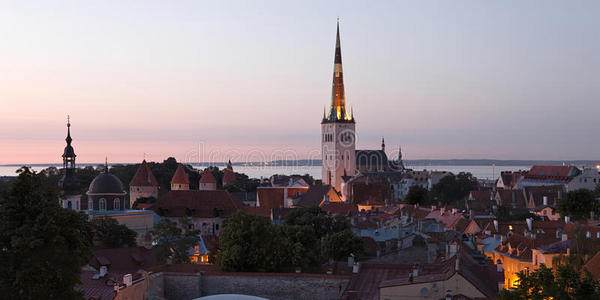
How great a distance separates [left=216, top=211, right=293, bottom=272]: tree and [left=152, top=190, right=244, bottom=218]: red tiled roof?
4015 centimetres

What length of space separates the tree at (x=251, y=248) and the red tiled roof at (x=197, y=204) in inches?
1581

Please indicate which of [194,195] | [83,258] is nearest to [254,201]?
[194,195]

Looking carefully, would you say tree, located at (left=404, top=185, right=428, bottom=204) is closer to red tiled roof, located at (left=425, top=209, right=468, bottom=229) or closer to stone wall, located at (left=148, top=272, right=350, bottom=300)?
red tiled roof, located at (left=425, top=209, right=468, bottom=229)

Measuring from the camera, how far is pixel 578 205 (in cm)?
5822

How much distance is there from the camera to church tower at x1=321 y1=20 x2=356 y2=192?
132 meters

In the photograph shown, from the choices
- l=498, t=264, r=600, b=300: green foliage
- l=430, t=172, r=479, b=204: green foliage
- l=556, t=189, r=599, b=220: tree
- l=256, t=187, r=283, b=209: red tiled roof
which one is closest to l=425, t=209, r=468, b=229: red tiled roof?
l=556, t=189, r=599, b=220: tree

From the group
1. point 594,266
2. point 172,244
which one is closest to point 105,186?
point 172,244

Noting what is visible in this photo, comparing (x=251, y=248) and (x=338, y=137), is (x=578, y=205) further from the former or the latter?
(x=338, y=137)

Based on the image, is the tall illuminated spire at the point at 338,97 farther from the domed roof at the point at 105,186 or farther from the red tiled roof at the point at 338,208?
the domed roof at the point at 105,186

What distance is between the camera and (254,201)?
352 feet

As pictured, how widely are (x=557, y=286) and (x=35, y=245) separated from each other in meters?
13.6

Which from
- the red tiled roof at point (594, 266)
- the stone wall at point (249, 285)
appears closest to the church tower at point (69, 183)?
the stone wall at point (249, 285)

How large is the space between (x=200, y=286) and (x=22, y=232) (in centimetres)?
1072

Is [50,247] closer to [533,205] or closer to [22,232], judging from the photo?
[22,232]
